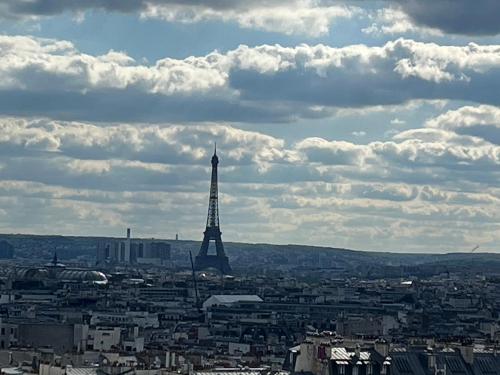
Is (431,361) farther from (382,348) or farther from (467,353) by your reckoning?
(467,353)

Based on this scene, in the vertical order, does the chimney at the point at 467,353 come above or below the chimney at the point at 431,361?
above

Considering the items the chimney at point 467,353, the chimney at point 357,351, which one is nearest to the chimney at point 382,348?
the chimney at point 357,351

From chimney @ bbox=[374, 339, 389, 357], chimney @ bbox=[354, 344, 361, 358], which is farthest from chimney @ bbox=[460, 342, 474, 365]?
Result: chimney @ bbox=[354, 344, 361, 358]

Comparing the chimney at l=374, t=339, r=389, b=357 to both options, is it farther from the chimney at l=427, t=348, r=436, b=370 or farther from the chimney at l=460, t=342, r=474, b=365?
the chimney at l=460, t=342, r=474, b=365

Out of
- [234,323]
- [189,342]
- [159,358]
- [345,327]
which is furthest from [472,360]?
[234,323]

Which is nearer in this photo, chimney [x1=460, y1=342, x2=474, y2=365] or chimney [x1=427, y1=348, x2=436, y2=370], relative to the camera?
chimney [x1=427, y1=348, x2=436, y2=370]

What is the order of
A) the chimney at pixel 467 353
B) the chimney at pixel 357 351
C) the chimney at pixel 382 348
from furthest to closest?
1. the chimney at pixel 467 353
2. the chimney at pixel 382 348
3. the chimney at pixel 357 351

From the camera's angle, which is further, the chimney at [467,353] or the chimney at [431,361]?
the chimney at [467,353]

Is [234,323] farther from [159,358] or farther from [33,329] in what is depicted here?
[159,358]

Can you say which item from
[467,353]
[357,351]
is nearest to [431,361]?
[467,353]

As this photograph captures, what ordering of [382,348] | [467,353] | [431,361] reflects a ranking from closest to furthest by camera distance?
[431,361] → [382,348] → [467,353]

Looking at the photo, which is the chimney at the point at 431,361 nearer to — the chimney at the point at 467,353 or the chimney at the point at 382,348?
the chimney at the point at 382,348
